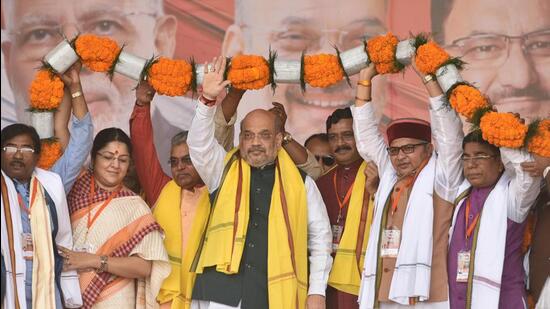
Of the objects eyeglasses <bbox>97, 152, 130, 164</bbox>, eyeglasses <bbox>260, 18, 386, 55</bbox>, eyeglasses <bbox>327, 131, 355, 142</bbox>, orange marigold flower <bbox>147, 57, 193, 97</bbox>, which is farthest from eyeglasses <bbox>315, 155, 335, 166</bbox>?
eyeglasses <bbox>260, 18, 386, 55</bbox>

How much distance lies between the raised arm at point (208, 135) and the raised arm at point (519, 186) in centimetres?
161

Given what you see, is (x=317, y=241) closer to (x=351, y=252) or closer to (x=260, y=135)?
(x=351, y=252)

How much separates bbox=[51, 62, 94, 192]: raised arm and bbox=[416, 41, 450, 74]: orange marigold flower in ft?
6.37

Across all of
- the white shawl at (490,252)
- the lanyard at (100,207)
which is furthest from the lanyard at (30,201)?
the white shawl at (490,252)

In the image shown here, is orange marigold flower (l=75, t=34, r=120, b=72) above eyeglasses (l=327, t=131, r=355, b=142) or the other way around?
above

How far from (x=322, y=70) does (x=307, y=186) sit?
68cm

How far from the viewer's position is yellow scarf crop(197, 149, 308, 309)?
727 cm

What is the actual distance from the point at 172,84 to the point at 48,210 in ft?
3.44

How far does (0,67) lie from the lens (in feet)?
31.2

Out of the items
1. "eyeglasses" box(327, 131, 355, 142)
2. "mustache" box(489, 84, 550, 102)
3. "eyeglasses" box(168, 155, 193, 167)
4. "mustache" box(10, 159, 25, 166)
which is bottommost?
"mustache" box(10, 159, 25, 166)

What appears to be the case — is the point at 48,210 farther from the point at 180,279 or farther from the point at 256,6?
the point at 256,6

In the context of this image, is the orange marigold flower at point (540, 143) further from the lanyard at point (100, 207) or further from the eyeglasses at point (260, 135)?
the lanyard at point (100, 207)

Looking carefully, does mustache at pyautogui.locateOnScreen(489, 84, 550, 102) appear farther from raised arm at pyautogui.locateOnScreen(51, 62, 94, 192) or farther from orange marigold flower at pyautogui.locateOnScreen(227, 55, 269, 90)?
raised arm at pyautogui.locateOnScreen(51, 62, 94, 192)

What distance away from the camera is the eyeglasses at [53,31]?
9.90 m
